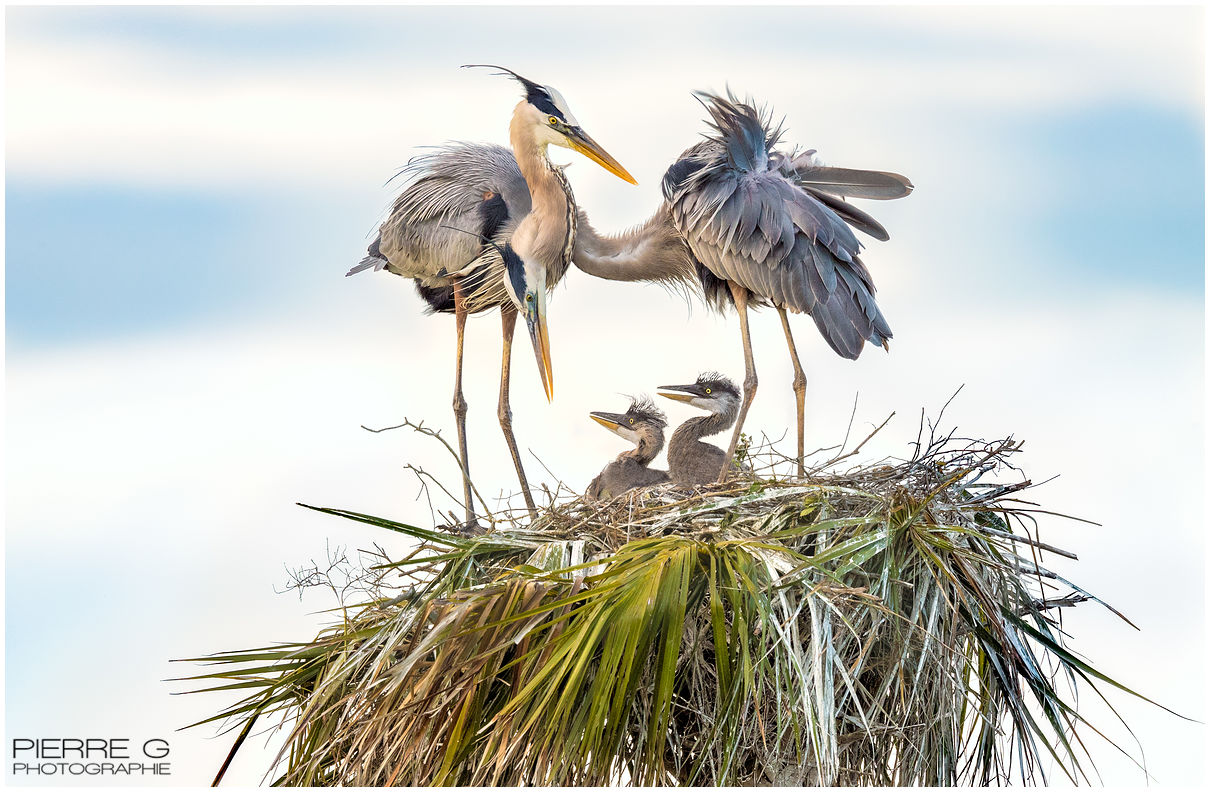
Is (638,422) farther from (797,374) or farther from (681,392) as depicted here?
(797,374)

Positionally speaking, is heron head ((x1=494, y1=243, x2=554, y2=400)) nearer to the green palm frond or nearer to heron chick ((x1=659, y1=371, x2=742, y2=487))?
heron chick ((x1=659, y1=371, x2=742, y2=487))

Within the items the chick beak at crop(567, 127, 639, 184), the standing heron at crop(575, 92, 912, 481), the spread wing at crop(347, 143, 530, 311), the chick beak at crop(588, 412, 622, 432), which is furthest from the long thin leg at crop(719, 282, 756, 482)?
the spread wing at crop(347, 143, 530, 311)

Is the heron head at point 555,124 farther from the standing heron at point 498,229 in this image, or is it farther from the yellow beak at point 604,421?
the yellow beak at point 604,421

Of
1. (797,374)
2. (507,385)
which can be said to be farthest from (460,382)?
(797,374)

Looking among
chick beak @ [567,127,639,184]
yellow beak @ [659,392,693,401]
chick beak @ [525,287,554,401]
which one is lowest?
yellow beak @ [659,392,693,401]

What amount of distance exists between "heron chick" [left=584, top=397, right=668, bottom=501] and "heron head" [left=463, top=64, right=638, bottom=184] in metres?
1.04

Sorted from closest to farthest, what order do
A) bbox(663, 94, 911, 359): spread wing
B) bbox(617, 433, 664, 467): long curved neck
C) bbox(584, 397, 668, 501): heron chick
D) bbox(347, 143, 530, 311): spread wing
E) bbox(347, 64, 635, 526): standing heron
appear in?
bbox(663, 94, 911, 359): spread wing, bbox(584, 397, 668, 501): heron chick, bbox(617, 433, 664, 467): long curved neck, bbox(347, 64, 635, 526): standing heron, bbox(347, 143, 530, 311): spread wing

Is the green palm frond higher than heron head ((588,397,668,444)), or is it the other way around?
heron head ((588,397,668,444))

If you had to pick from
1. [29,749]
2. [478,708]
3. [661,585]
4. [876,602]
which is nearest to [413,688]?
[478,708]

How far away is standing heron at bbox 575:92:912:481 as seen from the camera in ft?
19.1

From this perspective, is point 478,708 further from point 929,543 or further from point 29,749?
point 29,749

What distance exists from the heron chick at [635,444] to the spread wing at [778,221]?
69cm

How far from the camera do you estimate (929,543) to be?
4582mm

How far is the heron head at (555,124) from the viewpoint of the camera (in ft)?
20.5
